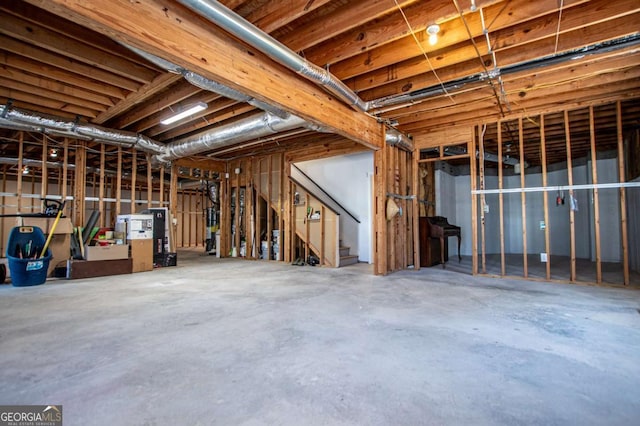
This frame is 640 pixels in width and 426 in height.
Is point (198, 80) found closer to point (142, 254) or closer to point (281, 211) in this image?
point (142, 254)

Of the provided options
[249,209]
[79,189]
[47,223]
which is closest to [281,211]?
[249,209]

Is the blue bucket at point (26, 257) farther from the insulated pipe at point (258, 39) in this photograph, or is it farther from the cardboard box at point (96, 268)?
the insulated pipe at point (258, 39)

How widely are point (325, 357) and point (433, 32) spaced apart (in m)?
3.10

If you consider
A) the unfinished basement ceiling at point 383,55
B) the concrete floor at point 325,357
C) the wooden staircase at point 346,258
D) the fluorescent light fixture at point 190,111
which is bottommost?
the concrete floor at point 325,357

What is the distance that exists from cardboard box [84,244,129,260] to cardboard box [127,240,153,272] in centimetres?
14

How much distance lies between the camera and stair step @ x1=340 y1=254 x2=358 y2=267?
675 cm

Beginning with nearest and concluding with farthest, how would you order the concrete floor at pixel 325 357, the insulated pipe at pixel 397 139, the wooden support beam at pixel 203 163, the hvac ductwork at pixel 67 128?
1. the concrete floor at pixel 325 357
2. the hvac ductwork at pixel 67 128
3. the insulated pipe at pixel 397 139
4. the wooden support beam at pixel 203 163

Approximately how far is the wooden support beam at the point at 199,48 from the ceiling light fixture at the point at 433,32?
Answer: 1476mm

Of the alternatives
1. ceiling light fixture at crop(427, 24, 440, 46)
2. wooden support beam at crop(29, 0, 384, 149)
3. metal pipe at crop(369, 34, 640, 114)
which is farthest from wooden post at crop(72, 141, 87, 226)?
ceiling light fixture at crop(427, 24, 440, 46)

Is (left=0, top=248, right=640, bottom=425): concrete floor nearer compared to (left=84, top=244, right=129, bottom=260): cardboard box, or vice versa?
(left=0, top=248, right=640, bottom=425): concrete floor

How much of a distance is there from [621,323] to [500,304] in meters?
0.98

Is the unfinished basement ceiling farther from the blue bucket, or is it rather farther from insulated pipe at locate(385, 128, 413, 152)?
the blue bucket

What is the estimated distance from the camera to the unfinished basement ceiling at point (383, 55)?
2.79 meters

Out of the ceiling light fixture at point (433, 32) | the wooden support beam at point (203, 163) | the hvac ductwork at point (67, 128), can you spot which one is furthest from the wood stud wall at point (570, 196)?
the hvac ductwork at point (67, 128)
